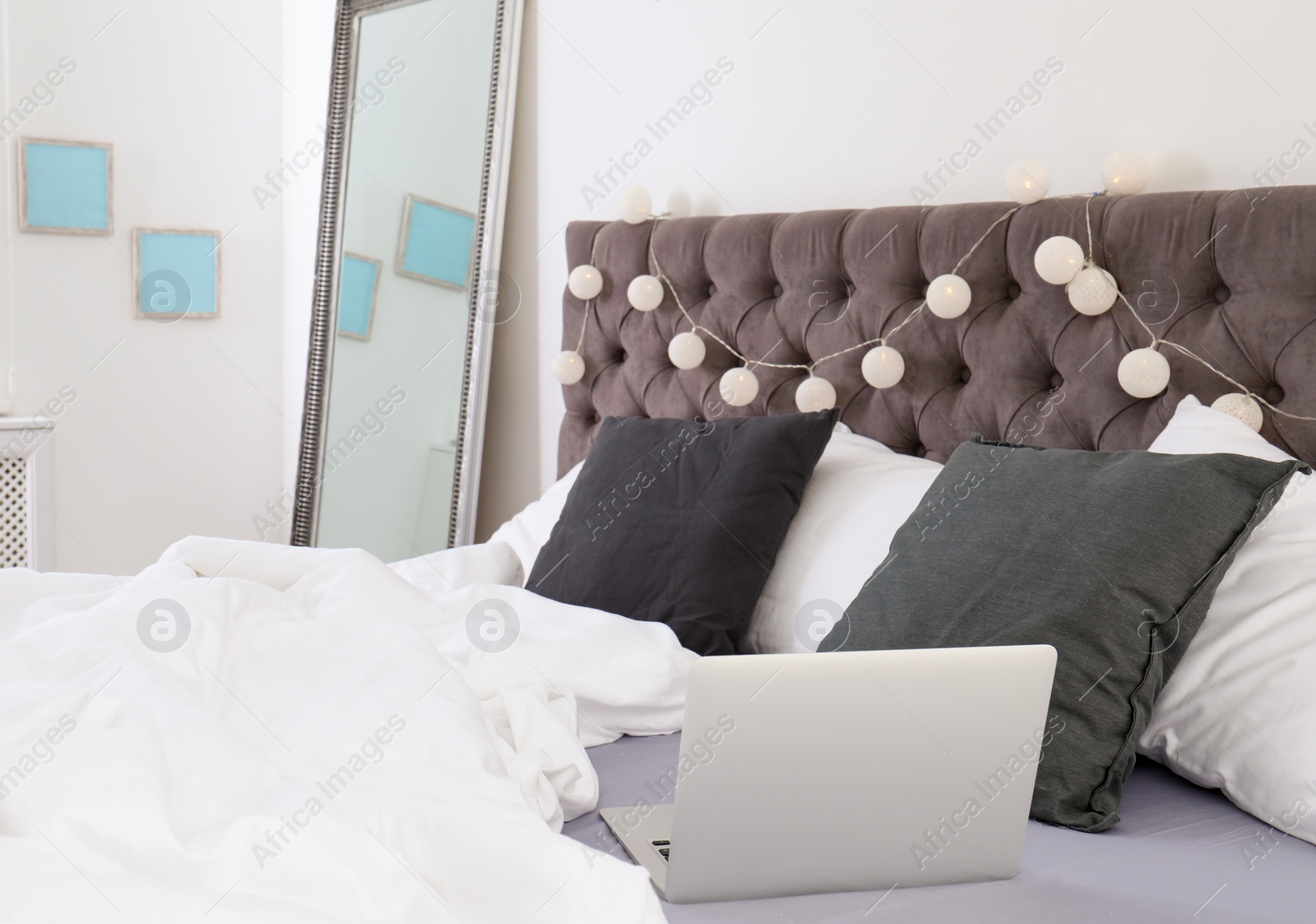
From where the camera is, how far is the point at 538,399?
2559mm

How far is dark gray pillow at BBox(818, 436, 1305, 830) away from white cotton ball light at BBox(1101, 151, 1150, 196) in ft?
1.54

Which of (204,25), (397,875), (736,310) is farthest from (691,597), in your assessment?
(204,25)

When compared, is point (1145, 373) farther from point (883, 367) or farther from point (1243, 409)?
point (883, 367)

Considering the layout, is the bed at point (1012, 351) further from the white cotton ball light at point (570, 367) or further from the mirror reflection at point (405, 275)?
the mirror reflection at point (405, 275)

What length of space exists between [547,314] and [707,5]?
784mm

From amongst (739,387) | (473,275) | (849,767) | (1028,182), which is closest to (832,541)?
(739,387)

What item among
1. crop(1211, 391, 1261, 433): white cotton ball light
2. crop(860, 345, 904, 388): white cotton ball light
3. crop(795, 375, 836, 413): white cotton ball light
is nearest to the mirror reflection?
crop(795, 375, 836, 413): white cotton ball light

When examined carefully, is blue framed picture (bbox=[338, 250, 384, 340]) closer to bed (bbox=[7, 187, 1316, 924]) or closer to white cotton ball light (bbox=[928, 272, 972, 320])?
bed (bbox=[7, 187, 1316, 924])

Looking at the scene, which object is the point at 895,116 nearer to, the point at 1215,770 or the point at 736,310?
the point at 736,310

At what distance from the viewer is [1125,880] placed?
35.9 inches

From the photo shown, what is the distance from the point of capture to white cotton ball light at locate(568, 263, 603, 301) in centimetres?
215

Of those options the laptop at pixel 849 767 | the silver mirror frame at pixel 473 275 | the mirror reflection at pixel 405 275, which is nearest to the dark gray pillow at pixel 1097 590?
the laptop at pixel 849 767

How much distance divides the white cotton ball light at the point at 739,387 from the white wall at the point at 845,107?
35 centimetres

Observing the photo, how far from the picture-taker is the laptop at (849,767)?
0.79 metres
